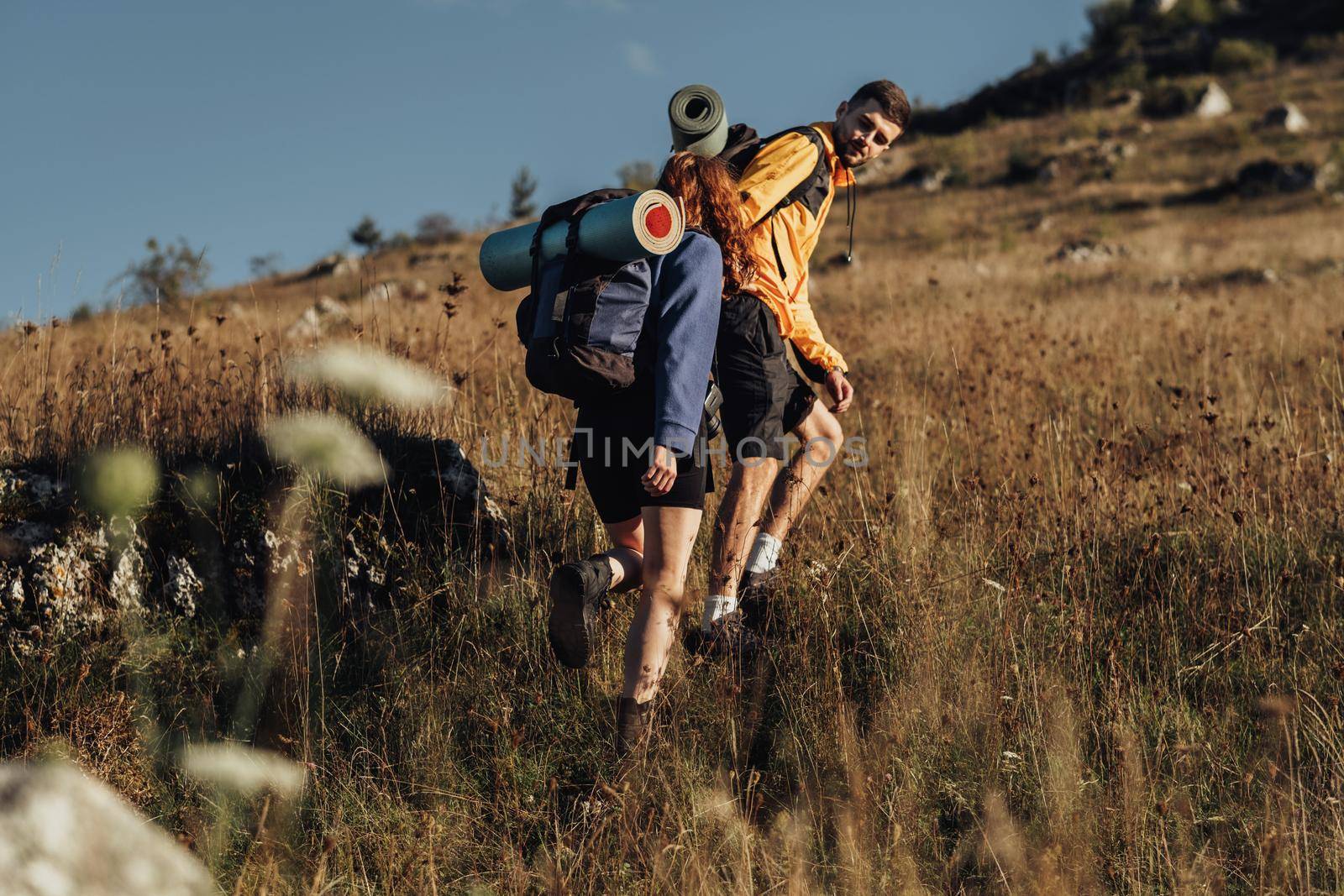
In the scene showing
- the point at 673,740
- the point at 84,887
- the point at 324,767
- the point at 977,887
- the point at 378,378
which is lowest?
the point at 977,887

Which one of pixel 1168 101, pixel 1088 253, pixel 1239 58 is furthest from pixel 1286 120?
pixel 1088 253

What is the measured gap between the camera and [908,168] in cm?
2930

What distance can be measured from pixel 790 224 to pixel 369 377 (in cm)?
205

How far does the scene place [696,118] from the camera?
9.36 feet

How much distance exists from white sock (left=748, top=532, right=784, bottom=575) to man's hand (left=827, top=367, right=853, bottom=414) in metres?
0.51

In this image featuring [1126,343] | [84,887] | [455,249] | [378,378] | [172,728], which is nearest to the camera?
[84,887]

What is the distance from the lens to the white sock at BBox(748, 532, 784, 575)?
10.9 feet

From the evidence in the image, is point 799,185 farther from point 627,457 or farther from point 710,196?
point 627,457

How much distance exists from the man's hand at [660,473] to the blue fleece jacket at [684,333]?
0.10 feet

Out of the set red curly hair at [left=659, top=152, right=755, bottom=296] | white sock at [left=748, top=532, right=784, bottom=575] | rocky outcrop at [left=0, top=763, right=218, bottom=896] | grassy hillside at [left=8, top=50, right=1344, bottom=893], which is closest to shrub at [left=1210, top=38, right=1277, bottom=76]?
grassy hillside at [left=8, top=50, right=1344, bottom=893]

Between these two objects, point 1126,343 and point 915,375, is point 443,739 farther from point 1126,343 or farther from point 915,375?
point 1126,343

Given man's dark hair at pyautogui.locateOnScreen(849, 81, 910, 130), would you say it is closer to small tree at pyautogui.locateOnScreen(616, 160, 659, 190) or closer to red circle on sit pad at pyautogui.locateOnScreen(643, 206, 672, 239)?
red circle on sit pad at pyautogui.locateOnScreen(643, 206, 672, 239)

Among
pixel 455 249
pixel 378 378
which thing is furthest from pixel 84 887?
pixel 455 249

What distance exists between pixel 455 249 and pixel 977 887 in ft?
81.8
